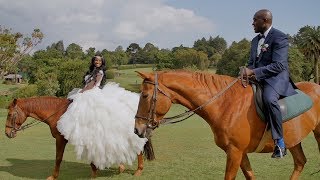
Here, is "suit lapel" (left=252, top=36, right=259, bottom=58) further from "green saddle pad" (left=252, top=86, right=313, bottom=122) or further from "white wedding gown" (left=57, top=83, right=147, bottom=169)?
"white wedding gown" (left=57, top=83, right=147, bottom=169)

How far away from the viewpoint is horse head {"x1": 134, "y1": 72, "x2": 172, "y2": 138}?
16.4 ft

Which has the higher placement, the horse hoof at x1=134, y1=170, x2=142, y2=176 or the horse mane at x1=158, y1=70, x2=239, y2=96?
the horse mane at x1=158, y1=70, x2=239, y2=96

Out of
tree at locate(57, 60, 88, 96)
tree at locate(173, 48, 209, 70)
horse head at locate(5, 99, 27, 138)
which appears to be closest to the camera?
horse head at locate(5, 99, 27, 138)

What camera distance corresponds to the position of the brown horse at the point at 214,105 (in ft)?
16.6

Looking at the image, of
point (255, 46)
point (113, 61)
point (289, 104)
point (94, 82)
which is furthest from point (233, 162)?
point (113, 61)

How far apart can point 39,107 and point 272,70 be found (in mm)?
6494

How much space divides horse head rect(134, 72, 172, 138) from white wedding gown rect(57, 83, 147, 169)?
4.27 m

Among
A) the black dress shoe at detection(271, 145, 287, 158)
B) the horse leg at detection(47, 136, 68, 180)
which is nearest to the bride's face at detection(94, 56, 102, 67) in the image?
the horse leg at detection(47, 136, 68, 180)

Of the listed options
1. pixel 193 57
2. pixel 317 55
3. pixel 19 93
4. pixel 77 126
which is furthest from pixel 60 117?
pixel 193 57

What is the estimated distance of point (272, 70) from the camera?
17.9 ft

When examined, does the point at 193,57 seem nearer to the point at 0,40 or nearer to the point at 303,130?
the point at 0,40

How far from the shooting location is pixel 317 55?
227 feet

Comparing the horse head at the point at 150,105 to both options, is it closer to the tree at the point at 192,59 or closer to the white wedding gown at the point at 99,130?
the white wedding gown at the point at 99,130

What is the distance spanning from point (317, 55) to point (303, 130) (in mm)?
68769
